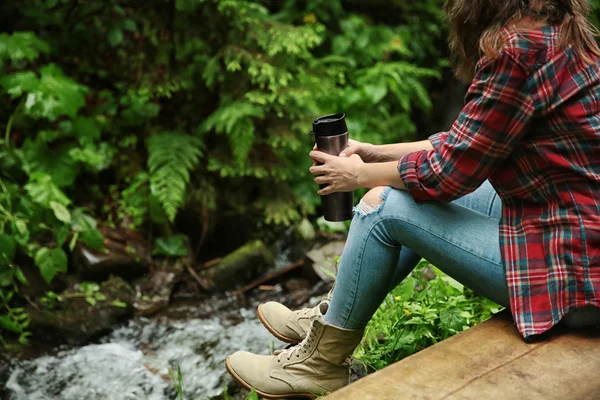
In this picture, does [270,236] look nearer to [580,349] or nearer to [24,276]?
[24,276]

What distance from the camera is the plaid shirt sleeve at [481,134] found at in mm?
1666

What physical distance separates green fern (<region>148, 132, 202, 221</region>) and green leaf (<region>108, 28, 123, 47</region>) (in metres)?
0.74

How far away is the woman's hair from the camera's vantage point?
171 cm

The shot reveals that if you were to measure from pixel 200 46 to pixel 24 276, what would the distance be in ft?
6.77

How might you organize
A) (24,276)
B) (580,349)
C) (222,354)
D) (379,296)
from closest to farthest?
1. (580,349)
2. (379,296)
3. (222,354)
4. (24,276)

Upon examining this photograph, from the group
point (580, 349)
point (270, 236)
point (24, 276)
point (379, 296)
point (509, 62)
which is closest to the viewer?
point (509, 62)

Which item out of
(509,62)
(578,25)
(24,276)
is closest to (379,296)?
(509,62)

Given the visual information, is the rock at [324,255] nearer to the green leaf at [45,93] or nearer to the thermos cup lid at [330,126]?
the green leaf at [45,93]

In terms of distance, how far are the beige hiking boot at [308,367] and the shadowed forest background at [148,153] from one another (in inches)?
63.0

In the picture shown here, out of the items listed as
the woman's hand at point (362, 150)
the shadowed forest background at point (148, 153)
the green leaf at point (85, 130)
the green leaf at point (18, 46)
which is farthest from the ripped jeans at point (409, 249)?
the green leaf at point (18, 46)

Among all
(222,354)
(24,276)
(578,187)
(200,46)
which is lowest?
(222,354)

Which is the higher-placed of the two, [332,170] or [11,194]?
[332,170]

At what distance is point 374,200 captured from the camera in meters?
2.02

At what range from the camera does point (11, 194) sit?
381 cm
